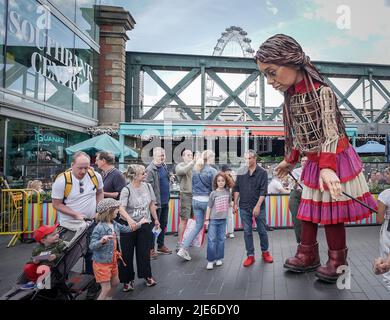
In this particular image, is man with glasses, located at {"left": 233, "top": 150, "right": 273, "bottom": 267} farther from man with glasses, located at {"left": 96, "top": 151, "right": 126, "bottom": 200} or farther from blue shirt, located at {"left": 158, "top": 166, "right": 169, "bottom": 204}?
man with glasses, located at {"left": 96, "top": 151, "right": 126, "bottom": 200}

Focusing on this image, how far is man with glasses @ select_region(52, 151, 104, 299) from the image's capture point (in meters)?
2.58

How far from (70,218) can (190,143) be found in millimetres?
5419

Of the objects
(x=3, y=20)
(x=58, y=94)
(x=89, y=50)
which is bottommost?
(x=58, y=94)

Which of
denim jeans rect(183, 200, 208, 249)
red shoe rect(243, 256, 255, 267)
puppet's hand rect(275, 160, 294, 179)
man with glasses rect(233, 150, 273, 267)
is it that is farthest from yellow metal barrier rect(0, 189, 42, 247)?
puppet's hand rect(275, 160, 294, 179)

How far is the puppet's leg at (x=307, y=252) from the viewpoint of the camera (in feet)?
7.43

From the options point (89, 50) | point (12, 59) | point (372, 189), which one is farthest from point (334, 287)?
point (89, 50)

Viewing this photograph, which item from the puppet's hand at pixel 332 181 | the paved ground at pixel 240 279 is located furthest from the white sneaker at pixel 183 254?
the puppet's hand at pixel 332 181

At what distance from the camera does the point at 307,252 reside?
2.33m

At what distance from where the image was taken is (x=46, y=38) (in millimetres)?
6918

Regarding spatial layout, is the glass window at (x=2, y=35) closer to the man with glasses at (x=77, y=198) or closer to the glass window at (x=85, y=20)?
the glass window at (x=85, y=20)

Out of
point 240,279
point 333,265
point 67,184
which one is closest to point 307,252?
point 333,265

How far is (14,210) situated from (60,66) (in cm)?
425

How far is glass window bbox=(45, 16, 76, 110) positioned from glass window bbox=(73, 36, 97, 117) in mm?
244
